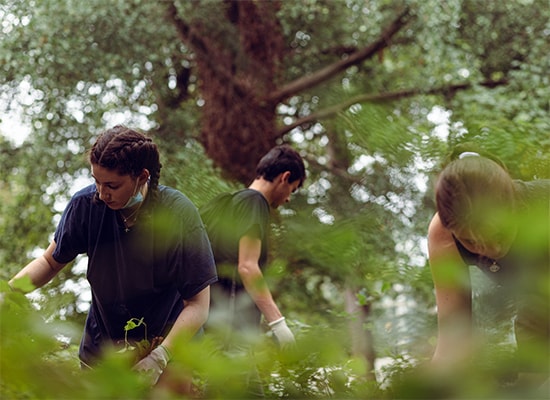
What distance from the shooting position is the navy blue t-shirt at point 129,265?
2.48 metres

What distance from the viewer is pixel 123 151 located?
7.87 ft

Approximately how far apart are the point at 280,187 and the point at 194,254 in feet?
4.91

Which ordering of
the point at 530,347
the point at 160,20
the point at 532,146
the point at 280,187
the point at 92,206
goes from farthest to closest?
the point at 160,20 < the point at 280,187 < the point at 92,206 < the point at 532,146 < the point at 530,347

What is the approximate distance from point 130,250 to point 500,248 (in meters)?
1.60

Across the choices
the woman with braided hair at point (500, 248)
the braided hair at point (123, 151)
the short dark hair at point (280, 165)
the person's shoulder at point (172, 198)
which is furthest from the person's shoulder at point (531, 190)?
the short dark hair at point (280, 165)

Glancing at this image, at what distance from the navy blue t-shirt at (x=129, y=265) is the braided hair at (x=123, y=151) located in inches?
5.1

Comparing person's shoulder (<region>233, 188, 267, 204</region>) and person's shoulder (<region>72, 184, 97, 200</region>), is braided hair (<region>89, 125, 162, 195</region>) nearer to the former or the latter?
person's shoulder (<region>72, 184, 97, 200</region>)

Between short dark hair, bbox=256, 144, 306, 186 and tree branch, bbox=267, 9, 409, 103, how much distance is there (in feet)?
22.7

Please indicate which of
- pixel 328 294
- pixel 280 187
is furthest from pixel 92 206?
pixel 328 294

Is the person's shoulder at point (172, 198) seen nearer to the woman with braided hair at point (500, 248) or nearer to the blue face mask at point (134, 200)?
the blue face mask at point (134, 200)

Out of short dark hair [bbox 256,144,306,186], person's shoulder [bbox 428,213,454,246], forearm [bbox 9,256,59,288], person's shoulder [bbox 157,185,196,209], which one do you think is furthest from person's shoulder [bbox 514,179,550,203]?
short dark hair [bbox 256,144,306,186]

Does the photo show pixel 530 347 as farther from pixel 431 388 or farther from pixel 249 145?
pixel 249 145

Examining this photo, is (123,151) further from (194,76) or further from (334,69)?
(194,76)

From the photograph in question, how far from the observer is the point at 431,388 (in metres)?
0.63
